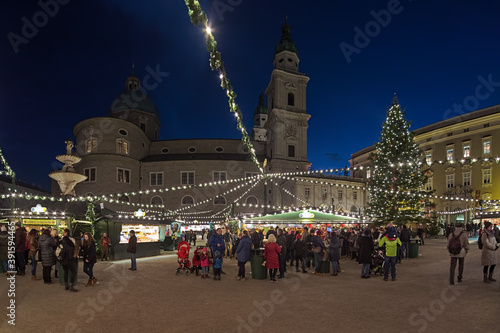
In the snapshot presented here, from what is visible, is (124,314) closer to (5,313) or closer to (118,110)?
(5,313)

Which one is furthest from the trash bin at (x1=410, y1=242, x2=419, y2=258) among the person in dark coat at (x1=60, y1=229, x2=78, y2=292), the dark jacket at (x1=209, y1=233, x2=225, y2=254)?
the person in dark coat at (x1=60, y1=229, x2=78, y2=292)

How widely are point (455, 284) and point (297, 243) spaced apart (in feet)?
17.4

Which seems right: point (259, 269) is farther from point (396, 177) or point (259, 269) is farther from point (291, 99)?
point (291, 99)

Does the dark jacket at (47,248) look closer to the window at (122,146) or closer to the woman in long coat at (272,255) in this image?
the woman in long coat at (272,255)

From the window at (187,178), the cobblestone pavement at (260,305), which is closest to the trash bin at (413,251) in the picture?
the cobblestone pavement at (260,305)

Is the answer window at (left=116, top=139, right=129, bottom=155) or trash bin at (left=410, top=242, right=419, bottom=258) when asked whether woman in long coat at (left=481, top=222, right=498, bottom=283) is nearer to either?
trash bin at (left=410, top=242, right=419, bottom=258)

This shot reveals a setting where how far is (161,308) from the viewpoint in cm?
741

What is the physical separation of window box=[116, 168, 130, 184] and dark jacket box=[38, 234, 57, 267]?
120 feet

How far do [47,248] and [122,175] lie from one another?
37.8 meters

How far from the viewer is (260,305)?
25.0 ft

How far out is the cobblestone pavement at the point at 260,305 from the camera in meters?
6.14

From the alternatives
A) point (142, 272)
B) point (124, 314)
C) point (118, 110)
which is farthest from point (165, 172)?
point (124, 314)

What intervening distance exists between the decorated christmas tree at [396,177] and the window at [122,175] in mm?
31798

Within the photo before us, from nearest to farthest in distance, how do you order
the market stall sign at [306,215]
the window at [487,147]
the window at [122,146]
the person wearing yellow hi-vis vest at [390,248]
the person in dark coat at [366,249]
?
the person wearing yellow hi-vis vest at [390,248]
the person in dark coat at [366,249]
the market stall sign at [306,215]
the window at [487,147]
the window at [122,146]
